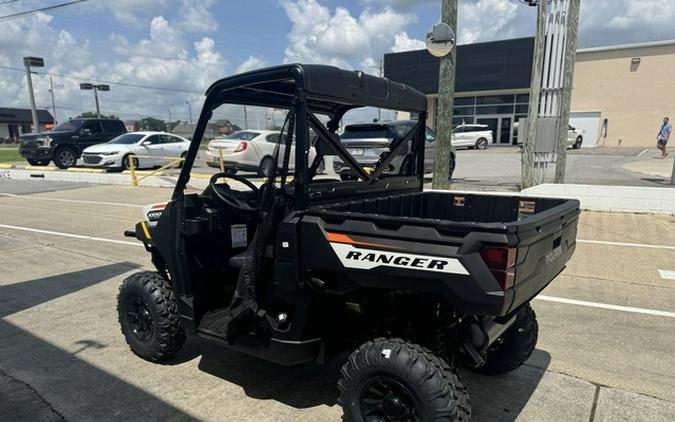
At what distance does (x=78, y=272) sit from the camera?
5930 millimetres

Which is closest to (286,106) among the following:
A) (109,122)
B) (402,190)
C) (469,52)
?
(402,190)

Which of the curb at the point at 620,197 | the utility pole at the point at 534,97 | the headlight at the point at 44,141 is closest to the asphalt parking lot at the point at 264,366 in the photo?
the curb at the point at 620,197

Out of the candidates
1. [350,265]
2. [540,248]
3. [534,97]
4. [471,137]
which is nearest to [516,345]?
[540,248]

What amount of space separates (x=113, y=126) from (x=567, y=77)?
1691 centimetres

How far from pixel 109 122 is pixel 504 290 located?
20404 mm

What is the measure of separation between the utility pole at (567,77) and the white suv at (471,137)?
19.4 meters

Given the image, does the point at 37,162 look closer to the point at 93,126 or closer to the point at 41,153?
the point at 41,153

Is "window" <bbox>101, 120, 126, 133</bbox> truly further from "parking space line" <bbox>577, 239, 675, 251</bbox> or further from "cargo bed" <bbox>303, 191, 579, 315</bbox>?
"cargo bed" <bbox>303, 191, 579, 315</bbox>

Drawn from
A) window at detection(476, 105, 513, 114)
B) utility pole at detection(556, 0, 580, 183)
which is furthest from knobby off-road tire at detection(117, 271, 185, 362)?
window at detection(476, 105, 513, 114)

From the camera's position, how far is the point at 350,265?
2.45m

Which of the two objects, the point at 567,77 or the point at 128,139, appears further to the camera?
the point at 128,139

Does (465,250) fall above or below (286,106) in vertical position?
below

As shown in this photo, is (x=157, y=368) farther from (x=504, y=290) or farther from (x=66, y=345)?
(x=504, y=290)

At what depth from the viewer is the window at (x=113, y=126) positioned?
19225 mm
